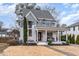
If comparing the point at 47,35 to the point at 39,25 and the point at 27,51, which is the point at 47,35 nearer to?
the point at 39,25

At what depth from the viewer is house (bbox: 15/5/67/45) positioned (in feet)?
31.3

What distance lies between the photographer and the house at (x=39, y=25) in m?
9.53

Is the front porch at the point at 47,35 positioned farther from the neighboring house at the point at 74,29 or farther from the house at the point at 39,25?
the neighboring house at the point at 74,29

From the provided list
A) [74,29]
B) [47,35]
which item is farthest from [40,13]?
[74,29]

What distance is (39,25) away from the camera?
9.59m

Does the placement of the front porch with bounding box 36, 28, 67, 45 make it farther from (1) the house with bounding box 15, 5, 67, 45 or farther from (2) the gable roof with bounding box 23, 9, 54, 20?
(2) the gable roof with bounding box 23, 9, 54, 20

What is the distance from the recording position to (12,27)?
9.50 meters

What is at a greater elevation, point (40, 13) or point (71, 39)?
point (40, 13)

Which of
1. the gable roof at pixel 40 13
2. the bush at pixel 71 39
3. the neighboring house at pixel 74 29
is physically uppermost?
the gable roof at pixel 40 13

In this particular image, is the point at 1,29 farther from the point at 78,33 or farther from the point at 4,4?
the point at 78,33

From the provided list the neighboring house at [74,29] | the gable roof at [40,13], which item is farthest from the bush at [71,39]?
the gable roof at [40,13]

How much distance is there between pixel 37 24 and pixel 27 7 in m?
0.37

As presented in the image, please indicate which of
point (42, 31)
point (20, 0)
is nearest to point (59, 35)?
point (42, 31)

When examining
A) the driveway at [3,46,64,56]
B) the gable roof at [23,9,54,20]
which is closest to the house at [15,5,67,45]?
the gable roof at [23,9,54,20]
